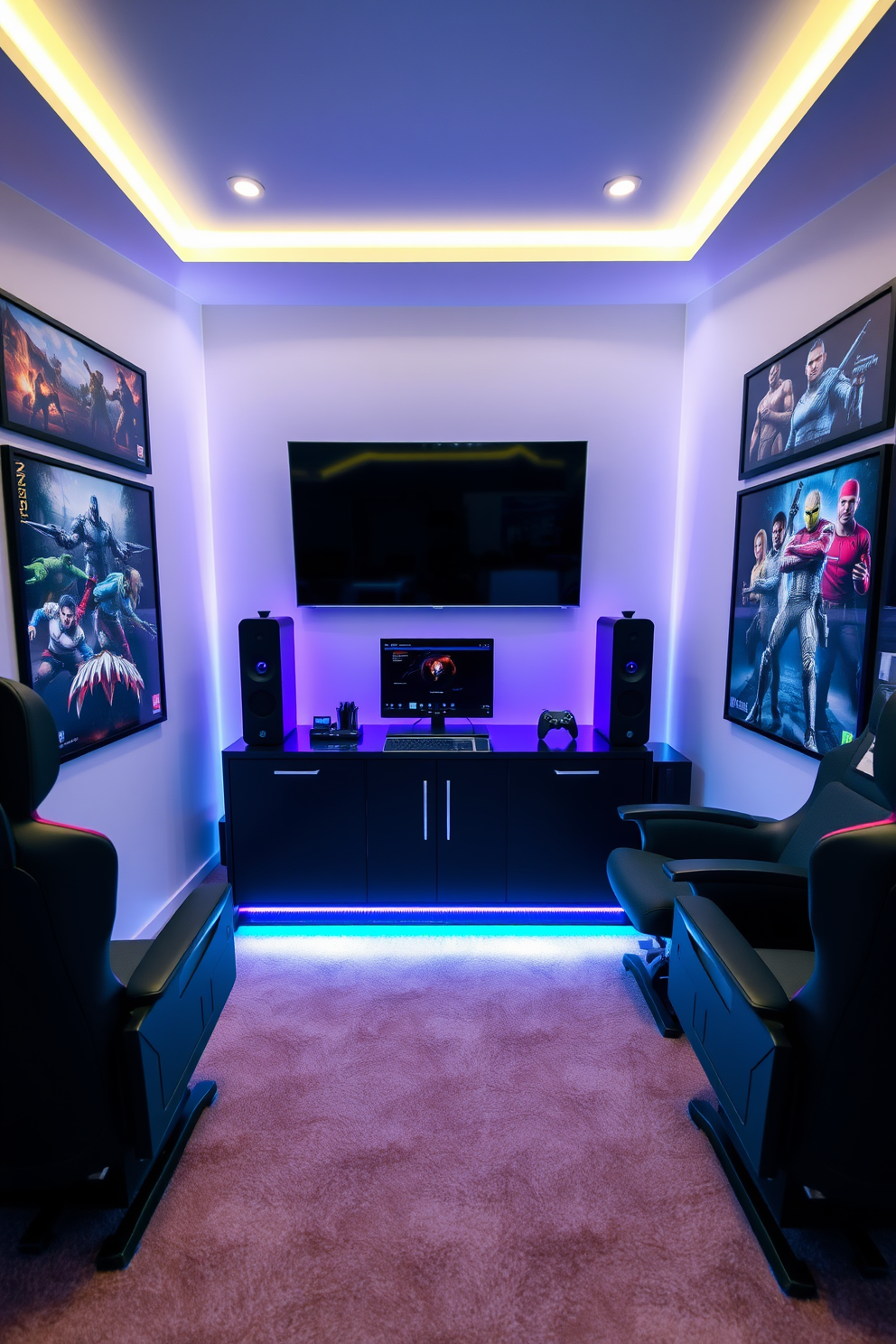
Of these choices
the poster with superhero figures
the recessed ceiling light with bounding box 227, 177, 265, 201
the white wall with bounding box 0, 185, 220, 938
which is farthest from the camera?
the recessed ceiling light with bounding box 227, 177, 265, 201

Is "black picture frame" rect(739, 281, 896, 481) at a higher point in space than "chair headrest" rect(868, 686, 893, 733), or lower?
higher

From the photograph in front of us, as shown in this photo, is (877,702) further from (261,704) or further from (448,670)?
(261,704)

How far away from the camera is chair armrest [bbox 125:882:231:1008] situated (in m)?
1.28

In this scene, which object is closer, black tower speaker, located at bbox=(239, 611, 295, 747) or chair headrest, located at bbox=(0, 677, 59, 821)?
chair headrest, located at bbox=(0, 677, 59, 821)

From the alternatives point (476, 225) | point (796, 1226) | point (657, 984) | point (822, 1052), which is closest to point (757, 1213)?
point (796, 1226)

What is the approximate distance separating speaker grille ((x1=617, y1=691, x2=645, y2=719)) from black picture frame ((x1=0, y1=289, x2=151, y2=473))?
2.37 meters

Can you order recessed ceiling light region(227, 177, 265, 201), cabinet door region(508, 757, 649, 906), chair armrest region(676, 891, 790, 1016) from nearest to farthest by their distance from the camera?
1. chair armrest region(676, 891, 790, 1016)
2. recessed ceiling light region(227, 177, 265, 201)
3. cabinet door region(508, 757, 649, 906)

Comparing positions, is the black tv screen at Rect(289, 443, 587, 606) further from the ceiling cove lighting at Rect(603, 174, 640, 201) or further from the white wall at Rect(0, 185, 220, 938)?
the ceiling cove lighting at Rect(603, 174, 640, 201)

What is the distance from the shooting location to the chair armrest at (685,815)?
2279mm

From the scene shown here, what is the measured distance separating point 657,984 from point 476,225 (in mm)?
3168

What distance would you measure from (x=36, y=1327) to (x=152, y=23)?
10.2 feet

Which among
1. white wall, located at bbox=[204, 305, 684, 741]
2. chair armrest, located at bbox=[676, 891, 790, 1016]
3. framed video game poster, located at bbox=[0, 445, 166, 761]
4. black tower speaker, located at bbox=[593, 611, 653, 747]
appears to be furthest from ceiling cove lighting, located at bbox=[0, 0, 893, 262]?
chair armrest, located at bbox=[676, 891, 790, 1016]

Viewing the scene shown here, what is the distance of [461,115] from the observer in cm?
188

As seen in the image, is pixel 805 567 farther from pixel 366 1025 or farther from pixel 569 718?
pixel 366 1025
